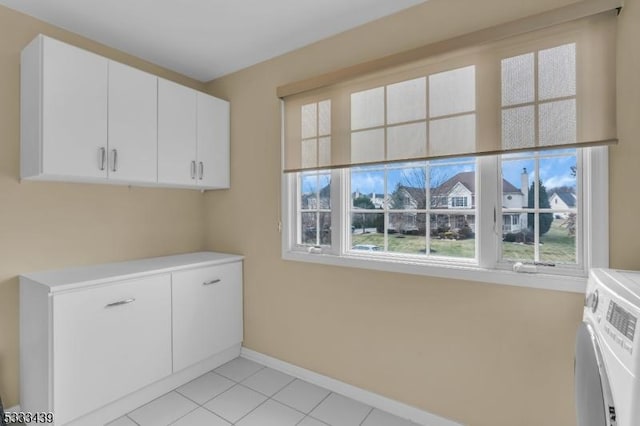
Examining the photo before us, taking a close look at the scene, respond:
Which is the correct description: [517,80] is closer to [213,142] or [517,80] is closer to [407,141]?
[407,141]

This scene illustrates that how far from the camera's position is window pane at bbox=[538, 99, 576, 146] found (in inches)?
54.8

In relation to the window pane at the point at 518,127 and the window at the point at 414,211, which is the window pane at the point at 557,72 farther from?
the window at the point at 414,211

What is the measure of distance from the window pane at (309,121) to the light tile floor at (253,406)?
1872mm

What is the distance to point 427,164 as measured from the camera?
1867 millimetres

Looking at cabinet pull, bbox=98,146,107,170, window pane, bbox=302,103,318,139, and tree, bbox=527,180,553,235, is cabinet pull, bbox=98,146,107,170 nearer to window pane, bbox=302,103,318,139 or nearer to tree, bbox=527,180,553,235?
window pane, bbox=302,103,318,139

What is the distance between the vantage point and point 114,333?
1830 millimetres

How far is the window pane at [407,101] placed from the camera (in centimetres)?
179

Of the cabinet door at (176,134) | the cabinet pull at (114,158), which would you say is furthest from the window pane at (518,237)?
the cabinet pull at (114,158)

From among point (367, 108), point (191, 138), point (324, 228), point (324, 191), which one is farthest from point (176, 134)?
point (367, 108)

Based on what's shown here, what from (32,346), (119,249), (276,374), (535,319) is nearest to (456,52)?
(535,319)

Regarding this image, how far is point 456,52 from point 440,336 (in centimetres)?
162

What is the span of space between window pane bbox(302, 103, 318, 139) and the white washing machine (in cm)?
177

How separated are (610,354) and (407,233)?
1231mm

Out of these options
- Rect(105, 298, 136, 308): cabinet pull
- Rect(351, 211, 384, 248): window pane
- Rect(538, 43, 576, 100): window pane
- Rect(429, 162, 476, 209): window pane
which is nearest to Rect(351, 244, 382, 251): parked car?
Rect(351, 211, 384, 248): window pane
